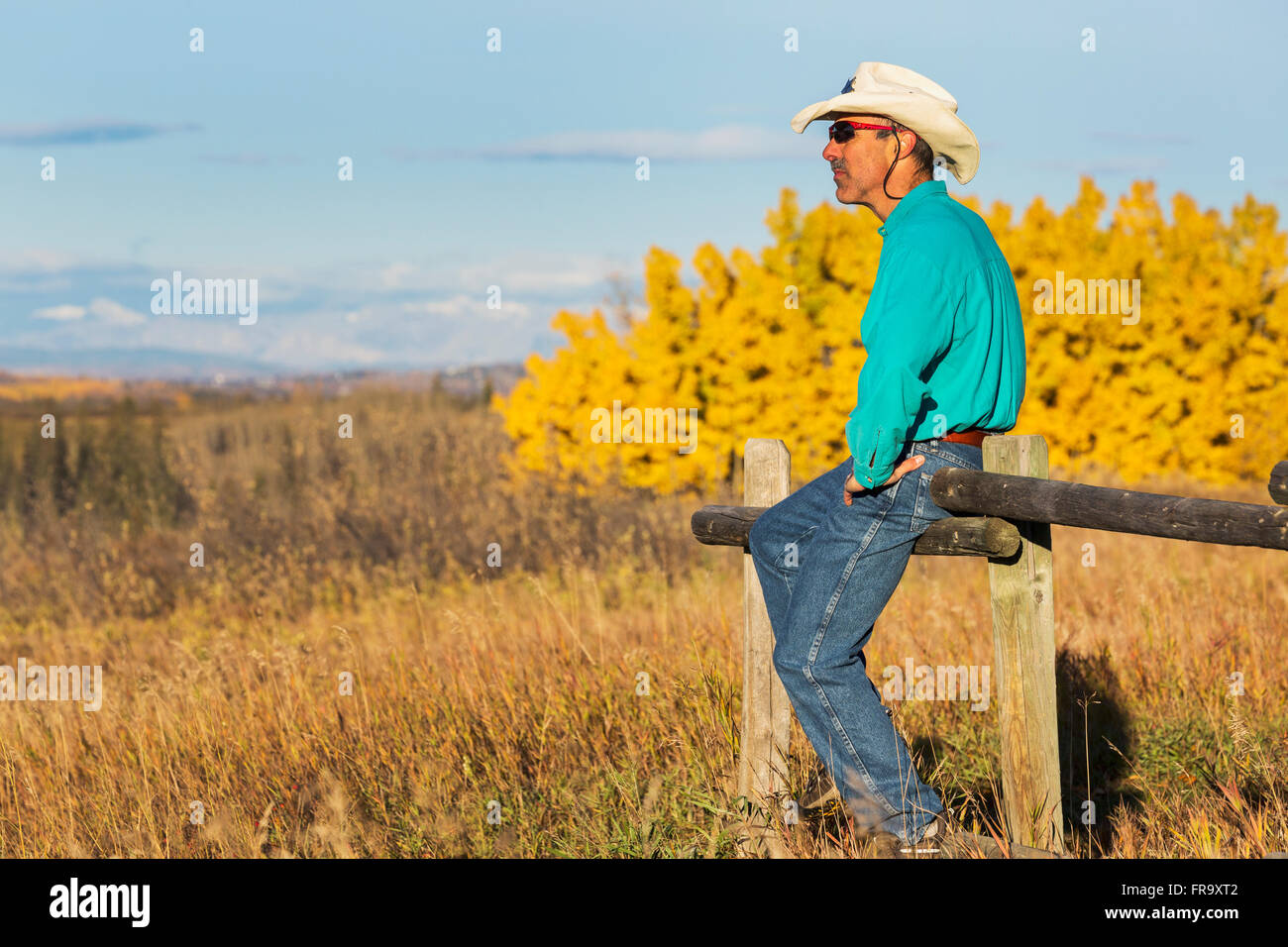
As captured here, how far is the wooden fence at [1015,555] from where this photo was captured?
2.95 m

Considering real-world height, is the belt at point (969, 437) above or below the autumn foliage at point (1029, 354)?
below

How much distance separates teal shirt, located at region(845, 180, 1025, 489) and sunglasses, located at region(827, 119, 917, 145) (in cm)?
21

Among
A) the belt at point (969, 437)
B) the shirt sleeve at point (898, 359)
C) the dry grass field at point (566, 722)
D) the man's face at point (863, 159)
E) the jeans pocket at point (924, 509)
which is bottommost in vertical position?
the dry grass field at point (566, 722)

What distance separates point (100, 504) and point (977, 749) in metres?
13.1

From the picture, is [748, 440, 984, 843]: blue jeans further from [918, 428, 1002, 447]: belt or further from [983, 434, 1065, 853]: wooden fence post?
[983, 434, 1065, 853]: wooden fence post

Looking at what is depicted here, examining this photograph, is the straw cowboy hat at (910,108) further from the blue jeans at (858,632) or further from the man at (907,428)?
the blue jeans at (858,632)

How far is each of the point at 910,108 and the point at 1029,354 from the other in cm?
1520

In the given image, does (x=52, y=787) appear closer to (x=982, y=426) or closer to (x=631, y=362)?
(x=982, y=426)

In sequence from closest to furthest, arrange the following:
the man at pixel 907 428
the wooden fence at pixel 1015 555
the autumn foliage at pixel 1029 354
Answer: the wooden fence at pixel 1015 555 → the man at pixel 907 428 → the autumn foliage at pixel 1029 354

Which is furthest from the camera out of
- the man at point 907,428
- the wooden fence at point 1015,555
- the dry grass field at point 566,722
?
the dry grass field at point 566,722

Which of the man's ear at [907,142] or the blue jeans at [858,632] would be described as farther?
the man's ear at [907,142]

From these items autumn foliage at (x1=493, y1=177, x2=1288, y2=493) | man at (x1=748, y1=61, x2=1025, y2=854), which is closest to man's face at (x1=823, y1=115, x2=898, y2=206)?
man at (x1=748, y1=61, x2=1025, y2=854)

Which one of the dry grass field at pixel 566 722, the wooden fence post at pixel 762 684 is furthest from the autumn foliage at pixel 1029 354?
the wooden fence post at pixel 762 684
